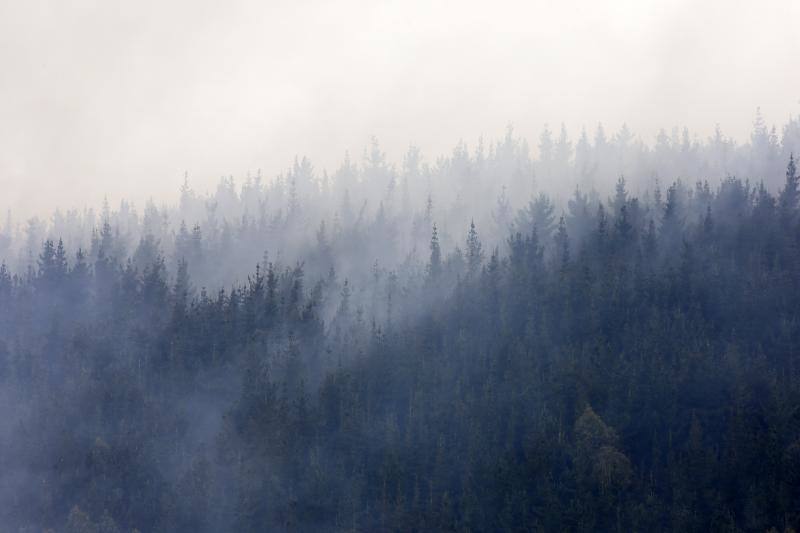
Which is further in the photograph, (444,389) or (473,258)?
(473,258)

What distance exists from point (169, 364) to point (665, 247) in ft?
248

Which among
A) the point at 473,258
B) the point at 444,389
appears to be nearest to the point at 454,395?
the point at 444,389

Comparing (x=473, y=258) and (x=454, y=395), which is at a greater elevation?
(x=473, y=258)

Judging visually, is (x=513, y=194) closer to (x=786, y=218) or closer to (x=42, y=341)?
(x=786, y=218)

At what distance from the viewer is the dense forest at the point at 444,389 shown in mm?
77750

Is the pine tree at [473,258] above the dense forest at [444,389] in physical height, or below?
above

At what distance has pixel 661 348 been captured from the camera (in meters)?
90.9

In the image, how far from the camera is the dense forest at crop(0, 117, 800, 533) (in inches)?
3061

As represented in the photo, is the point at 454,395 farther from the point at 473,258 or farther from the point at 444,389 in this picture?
the point at 473,258

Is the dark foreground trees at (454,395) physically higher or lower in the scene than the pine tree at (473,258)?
lower

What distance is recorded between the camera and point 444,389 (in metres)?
98.9

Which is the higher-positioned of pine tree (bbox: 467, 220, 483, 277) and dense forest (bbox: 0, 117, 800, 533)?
pine tree (bbox: 467, 220, 483, 277)

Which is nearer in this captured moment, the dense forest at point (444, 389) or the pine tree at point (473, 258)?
the dense forest at point (444, 389)

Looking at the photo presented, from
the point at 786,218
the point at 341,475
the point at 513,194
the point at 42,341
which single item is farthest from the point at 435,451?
the point at 513,194
